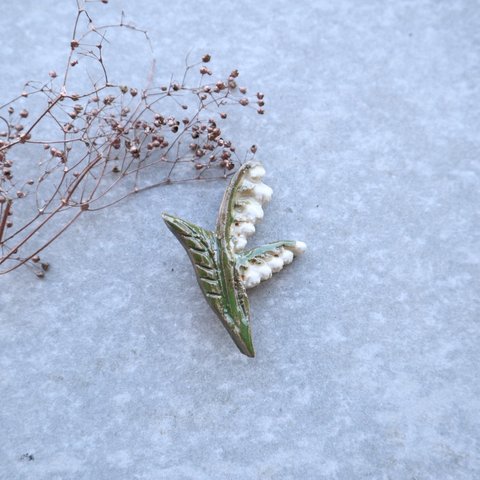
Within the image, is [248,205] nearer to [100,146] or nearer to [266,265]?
[266,265]

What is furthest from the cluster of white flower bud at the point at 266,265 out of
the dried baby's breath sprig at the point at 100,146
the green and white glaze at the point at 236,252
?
the dried baby's breath sprig at the point at 100,146

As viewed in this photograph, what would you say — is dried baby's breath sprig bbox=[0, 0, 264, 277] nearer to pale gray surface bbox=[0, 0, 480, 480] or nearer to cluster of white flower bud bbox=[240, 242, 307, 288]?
pale gray surface bbox=[0, 0, 480, 480]

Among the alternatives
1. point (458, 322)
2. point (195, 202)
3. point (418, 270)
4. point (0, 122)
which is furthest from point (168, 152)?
point (458, 322)

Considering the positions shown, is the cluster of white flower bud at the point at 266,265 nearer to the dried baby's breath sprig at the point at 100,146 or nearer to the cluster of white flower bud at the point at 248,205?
the cluster of white flower bud at the point at 248,205

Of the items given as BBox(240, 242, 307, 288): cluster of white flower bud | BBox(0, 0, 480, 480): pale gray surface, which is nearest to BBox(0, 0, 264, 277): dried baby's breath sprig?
BBox(0, 0, 480, 480): pale gray surface

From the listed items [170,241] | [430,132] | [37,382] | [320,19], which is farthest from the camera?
[320,19]

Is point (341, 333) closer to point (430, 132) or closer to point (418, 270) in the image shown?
point (418, 270)
